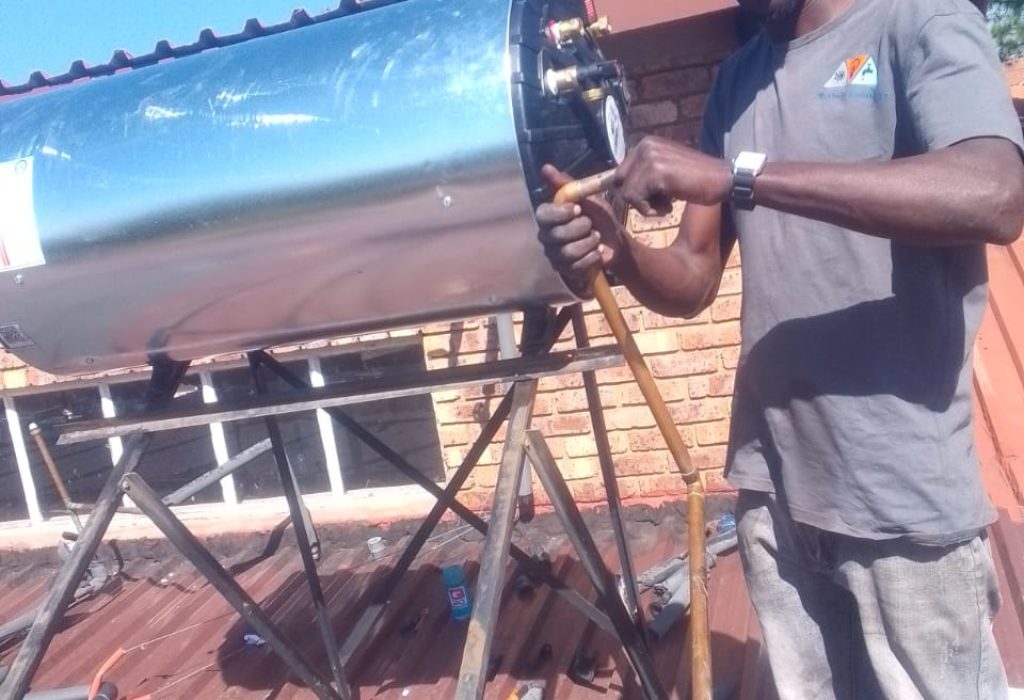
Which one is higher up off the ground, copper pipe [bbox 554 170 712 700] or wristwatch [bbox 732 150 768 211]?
wristwatch [bbox 732 150 768 211]

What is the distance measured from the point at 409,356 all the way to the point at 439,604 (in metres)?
1.16

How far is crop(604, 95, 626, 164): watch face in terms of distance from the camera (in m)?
1.82

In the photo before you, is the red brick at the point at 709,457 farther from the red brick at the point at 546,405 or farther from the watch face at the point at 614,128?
the watch face at the point at 614,128

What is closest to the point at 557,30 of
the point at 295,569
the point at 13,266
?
the point at 13,266

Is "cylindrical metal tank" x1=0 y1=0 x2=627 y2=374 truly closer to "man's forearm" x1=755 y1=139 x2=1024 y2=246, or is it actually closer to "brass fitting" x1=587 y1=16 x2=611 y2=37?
"brass fitting" x1=587 y1=16 x2=611 y2=37

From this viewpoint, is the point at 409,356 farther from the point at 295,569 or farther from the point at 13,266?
the point at 13,266

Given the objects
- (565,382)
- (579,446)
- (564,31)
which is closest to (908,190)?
(564,31)

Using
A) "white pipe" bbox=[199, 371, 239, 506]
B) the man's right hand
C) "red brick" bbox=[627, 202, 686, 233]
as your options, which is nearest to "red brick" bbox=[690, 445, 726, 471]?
"red brick" bbox=[627, 202, 686, 233]

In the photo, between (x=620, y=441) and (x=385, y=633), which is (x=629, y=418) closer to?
(x=620, y=441)

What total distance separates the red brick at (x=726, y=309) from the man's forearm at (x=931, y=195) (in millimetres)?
2117

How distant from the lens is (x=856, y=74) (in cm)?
155

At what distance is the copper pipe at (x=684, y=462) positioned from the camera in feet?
5.50

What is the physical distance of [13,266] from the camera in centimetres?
203

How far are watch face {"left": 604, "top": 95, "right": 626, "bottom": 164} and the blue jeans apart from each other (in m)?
0.79
